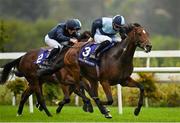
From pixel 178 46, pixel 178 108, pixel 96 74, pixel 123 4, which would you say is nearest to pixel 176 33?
pixel 178 46

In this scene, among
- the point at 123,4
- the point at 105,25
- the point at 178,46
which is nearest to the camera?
the point at 105,25

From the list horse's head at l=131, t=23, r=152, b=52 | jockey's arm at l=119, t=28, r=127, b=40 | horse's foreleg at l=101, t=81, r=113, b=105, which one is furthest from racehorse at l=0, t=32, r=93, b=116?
horse's head at l=131, t=23, r=152, b=52

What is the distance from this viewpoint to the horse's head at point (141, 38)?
14.7 meters

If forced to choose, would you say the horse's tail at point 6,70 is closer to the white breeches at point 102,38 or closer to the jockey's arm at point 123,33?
the white breeches at point 102,38

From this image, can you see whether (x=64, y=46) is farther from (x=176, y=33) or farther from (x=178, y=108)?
(x=176, y=33)

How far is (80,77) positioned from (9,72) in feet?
5.03

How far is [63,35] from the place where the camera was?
644 inches

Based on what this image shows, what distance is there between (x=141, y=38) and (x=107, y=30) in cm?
114

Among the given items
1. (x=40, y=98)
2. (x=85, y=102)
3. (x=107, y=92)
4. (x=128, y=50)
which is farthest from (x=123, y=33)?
(x=40, y=98)

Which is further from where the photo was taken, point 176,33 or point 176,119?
point 176,33

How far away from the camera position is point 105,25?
15.9 metres

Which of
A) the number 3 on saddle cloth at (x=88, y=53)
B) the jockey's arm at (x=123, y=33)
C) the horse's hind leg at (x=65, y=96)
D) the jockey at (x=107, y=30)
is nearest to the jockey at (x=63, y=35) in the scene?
the jockey at (x=107, y=30)

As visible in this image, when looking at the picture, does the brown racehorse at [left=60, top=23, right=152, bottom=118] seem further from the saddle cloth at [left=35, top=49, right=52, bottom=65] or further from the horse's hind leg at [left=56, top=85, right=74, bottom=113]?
the saddle cloth at [left=35, top=49, right=52, bottom=65]

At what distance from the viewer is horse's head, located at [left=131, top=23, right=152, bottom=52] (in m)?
14.7
